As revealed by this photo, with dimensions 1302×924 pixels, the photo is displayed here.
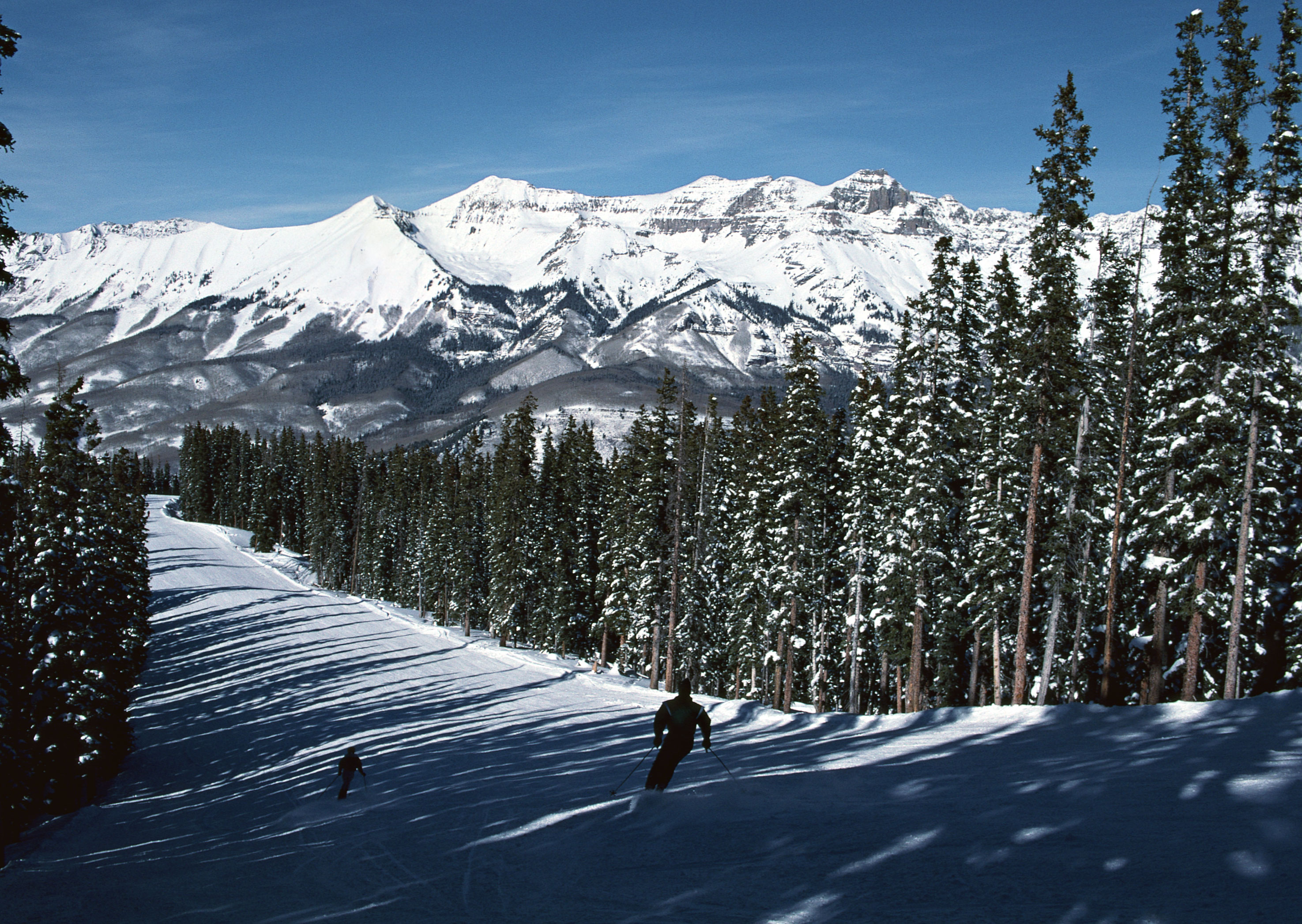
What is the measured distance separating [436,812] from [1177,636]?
26.0m

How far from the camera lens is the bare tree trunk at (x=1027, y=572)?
985 inches

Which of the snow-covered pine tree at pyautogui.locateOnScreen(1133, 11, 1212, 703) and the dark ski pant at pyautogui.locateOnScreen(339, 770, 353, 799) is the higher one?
the snow-covered pine tree at pyautogui.locateOnScreen(1133, 11, 1212, 703)

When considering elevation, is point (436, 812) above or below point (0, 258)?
below

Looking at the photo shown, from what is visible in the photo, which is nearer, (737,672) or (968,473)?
(968,473)

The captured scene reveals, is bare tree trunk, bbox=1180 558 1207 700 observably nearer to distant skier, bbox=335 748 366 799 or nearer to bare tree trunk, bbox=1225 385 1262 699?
bare tree trunk, bbox=1225 385 1262 699

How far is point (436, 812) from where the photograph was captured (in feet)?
53.9

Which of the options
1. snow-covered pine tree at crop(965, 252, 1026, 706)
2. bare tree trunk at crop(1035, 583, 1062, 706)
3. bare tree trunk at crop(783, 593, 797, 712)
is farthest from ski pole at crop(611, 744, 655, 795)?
bare tree trunk at crop(783, 593, 797, 712)

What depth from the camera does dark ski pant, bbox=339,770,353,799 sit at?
20.2m

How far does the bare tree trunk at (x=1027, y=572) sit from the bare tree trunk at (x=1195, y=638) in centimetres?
392

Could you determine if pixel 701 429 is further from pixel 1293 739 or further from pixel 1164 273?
pixel 1293 739

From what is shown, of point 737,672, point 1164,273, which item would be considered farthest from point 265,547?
point 1164,273

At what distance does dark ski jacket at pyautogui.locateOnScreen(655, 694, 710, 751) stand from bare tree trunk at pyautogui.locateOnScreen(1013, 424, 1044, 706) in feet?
49.0

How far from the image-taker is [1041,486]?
26.9 metres

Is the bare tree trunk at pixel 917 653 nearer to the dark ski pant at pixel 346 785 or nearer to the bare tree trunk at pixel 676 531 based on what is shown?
the bare tree trunk at pixel 676 531
